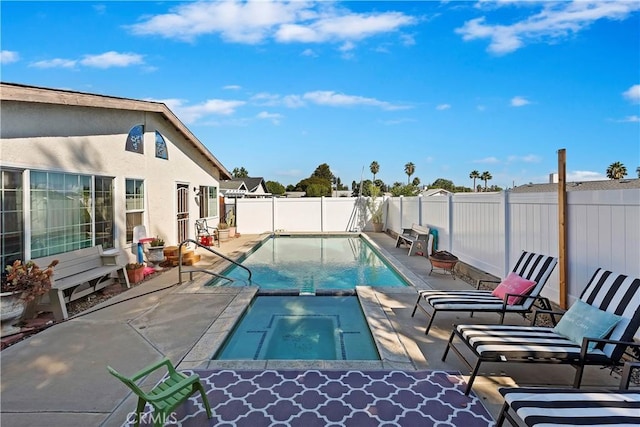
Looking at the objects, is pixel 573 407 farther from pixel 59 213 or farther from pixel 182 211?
pixel 182 211

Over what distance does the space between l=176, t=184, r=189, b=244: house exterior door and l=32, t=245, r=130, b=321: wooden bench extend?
4170 mm

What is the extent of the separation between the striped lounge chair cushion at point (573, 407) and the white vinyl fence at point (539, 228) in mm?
1956

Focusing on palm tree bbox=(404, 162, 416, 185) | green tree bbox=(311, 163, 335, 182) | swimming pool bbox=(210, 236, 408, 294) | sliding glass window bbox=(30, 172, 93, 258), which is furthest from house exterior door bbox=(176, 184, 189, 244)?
green tree bbox=(311, 163, 335, 182)

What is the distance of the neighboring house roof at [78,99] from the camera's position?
489cm

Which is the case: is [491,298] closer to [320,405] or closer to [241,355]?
[320,405]

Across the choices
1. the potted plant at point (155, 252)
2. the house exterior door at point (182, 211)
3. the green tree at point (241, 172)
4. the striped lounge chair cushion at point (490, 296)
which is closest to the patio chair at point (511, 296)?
the striped lounge chair cushion at point (490, 296)

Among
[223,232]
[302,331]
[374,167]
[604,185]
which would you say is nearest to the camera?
[302,331]

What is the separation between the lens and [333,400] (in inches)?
119

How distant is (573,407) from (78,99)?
310 inches

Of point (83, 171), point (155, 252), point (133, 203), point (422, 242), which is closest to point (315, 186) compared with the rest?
point (422, 242)

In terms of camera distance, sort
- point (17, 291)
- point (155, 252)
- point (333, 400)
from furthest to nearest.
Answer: point (155, 252), point (17, 291), point (333, 400)

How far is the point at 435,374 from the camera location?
348cm
